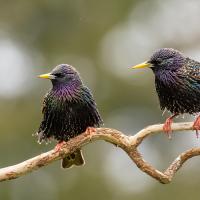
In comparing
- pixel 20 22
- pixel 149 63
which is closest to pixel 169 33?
pixel 20 22

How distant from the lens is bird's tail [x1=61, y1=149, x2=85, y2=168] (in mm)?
14125

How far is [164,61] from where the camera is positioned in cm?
1362

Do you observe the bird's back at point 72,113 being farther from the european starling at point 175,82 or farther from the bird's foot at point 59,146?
the european starling at point 175,82

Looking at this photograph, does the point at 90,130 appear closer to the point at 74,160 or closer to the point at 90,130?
the point at 90,130

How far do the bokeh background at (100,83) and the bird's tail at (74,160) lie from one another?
13.8 meters

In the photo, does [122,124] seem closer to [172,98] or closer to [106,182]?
[106,182]

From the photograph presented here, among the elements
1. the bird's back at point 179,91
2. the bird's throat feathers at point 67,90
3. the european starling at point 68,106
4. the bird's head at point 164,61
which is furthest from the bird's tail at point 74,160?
the bird's head at point 164,61

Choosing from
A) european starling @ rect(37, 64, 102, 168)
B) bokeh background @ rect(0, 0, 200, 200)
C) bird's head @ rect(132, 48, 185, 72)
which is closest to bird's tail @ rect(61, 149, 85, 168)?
european starling @ rect(37, 64, 102, 168)

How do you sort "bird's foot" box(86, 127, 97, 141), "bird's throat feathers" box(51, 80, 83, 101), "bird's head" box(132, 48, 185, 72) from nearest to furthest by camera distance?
"bird's foot" box(86, 127, 97, 141) → "bird's throat feathers" box(51, 80, 83, 101) → "bird's head" box(132, 48, 185, 72)

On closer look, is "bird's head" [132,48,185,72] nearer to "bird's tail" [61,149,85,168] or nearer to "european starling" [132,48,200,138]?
"european starling" [132,48,200,138]

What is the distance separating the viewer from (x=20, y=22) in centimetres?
3484

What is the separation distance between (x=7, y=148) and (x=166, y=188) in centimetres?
409

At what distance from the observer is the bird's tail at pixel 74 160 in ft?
46.3

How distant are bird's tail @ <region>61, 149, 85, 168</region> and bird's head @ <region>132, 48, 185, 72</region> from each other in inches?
52.5
